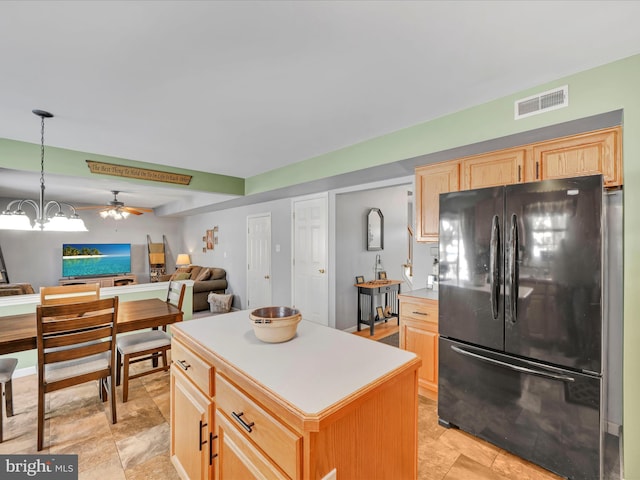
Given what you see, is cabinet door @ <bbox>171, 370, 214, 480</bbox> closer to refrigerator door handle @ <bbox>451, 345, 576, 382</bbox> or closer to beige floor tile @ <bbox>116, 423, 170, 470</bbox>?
beige floor tile @ <bbox>116, 423, 170, 470</bbox>

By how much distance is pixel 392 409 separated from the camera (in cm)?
108

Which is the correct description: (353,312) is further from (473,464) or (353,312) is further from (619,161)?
(619,161)

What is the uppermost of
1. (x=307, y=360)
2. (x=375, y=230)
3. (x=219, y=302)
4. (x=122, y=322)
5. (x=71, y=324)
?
(x=375, y=230)

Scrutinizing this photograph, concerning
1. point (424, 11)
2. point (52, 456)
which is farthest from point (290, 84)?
point (52, 456)

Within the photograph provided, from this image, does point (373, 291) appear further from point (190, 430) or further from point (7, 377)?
point (7, 377)

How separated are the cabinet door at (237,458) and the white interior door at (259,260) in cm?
433

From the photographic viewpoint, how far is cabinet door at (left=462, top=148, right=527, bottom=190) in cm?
220

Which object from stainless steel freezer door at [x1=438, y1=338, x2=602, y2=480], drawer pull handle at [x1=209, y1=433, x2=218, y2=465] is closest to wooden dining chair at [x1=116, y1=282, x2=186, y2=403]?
drawer pull handle at [x1=209, y1=433, x2=218, y2=465]

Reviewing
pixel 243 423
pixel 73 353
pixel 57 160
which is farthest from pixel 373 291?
pixel 57 160

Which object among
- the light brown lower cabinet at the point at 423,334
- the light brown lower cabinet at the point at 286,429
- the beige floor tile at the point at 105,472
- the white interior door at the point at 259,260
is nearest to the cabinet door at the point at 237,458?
the light brown lower cabinet at the point at 286,429

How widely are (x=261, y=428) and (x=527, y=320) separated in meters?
1.71

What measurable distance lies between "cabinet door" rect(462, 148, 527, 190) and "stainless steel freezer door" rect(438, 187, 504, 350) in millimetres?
389

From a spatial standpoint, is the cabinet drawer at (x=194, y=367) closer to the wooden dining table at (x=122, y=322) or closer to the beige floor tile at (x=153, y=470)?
the beige floor tile at (x=153, y=470)

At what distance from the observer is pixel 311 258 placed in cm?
473
